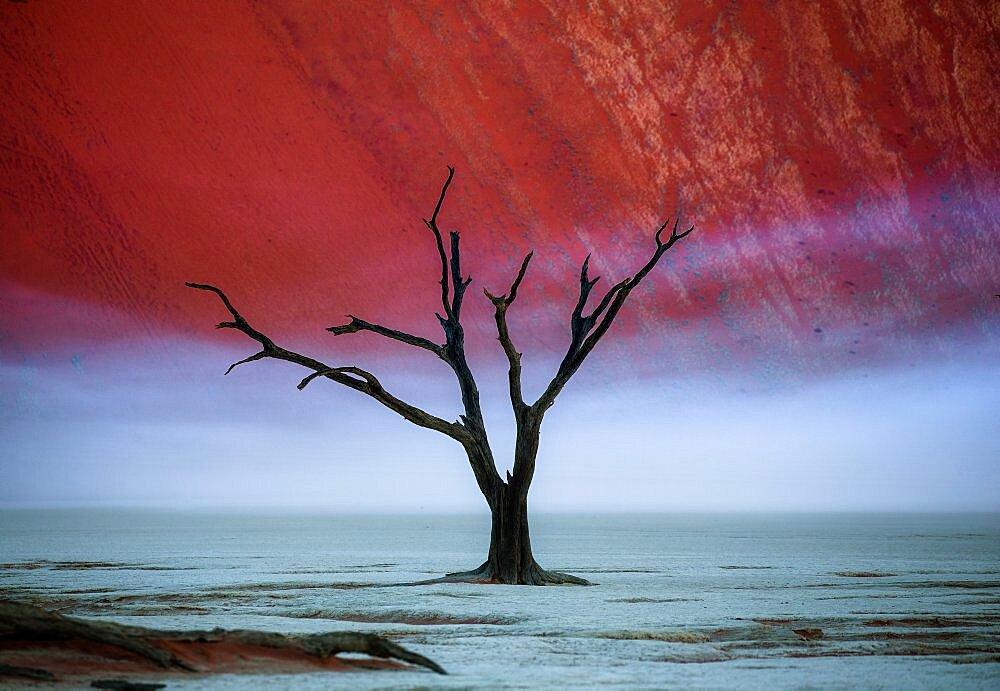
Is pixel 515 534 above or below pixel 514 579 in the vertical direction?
above

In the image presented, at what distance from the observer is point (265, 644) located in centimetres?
907

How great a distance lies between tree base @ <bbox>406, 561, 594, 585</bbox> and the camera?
64.6 feet

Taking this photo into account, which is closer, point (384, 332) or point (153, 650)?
point (153, 650)

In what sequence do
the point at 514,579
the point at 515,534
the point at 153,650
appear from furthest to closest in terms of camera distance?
the point at 515,534 < the point at 514,579 < the point at 153,650

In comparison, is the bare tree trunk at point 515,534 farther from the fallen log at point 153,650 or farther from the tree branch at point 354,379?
the fallen log at point 153,650

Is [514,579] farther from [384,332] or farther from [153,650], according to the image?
[153,650]

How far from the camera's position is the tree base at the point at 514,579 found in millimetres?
19688

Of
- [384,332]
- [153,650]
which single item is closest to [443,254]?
[384,332]

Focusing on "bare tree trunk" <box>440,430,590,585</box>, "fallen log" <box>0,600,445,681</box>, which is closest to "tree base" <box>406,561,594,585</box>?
"bare tree trunk" <box>440,430,590,585</box>

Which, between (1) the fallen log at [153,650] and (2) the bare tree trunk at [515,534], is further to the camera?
(2) the bare tree trunk at [515,534]

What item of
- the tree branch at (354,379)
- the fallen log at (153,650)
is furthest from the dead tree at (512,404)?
the fallen log at (153,650)

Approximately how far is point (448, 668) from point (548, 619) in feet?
14.8

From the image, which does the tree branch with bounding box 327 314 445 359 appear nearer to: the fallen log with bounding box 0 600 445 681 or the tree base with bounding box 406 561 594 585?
the tree base with bounding box 406 561 594 585

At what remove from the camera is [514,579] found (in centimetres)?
1967
